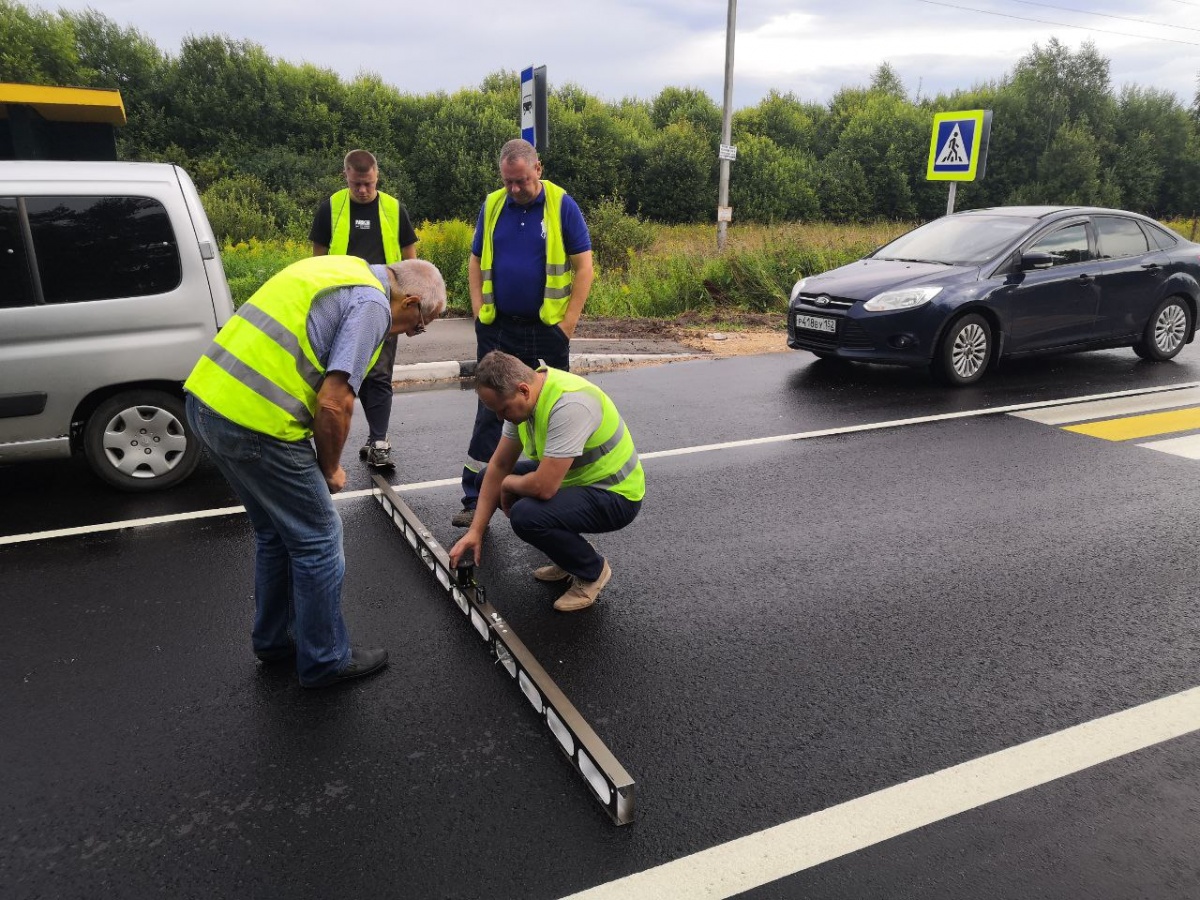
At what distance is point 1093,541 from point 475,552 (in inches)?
138

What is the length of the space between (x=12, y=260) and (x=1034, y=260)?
335 inches

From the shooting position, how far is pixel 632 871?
2.50m

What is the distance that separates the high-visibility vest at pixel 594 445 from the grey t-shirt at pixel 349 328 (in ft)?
2.94

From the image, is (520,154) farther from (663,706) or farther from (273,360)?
(663,706)

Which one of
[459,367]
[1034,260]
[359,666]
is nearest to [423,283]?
[359,666]

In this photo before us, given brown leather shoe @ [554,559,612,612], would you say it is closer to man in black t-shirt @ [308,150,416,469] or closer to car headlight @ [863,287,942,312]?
man in black t-shirt @ [308,150,416,469]

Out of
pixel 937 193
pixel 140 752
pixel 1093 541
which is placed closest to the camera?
pixel 140 752

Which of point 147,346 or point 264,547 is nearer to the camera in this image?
point 264,547

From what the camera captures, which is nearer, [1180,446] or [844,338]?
[1180,446]

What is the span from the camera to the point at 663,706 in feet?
11.0

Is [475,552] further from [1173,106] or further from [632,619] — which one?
[1173,106]

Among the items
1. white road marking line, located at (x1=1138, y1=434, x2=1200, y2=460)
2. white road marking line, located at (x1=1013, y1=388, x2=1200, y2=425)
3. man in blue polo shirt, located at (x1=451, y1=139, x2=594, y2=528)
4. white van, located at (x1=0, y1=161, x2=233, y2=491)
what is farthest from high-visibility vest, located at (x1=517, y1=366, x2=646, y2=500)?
white road marking line, located at (x1=1013, y1=388, x2=1200, y2=425)

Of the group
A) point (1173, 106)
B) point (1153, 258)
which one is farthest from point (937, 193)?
point (1153, 258)

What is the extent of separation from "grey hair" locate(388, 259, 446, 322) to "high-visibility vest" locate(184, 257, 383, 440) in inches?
7.8
